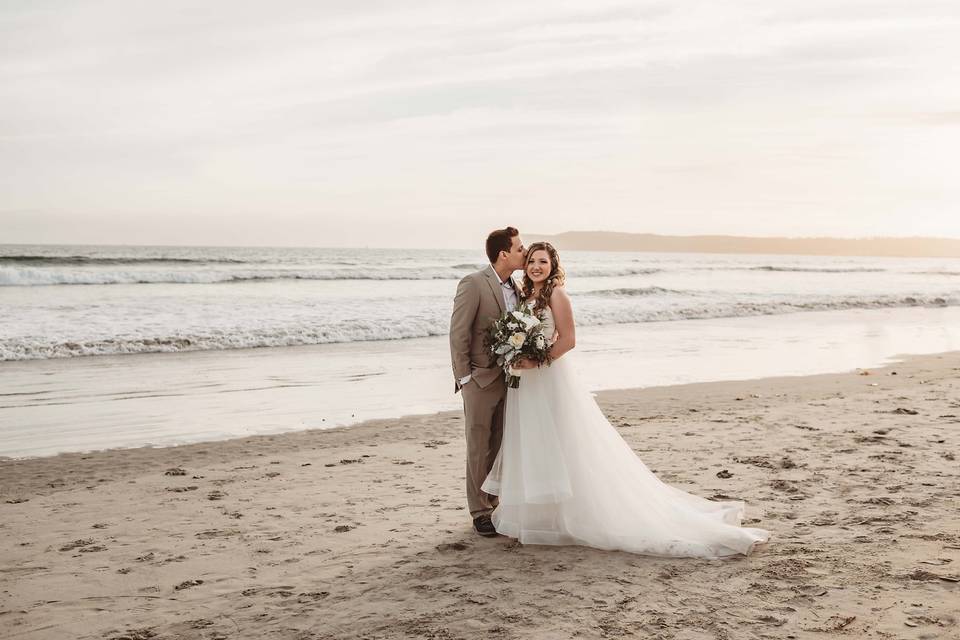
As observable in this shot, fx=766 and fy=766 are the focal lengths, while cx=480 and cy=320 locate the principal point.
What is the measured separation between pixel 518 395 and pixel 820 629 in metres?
2.13

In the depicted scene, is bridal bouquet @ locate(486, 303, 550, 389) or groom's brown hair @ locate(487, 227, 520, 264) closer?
bridal bouquet @ locate(486, 303, 550, 389)

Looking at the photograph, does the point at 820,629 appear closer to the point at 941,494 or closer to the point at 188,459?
the point at 941,494

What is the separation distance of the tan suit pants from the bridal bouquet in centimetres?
32

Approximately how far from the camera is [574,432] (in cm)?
486

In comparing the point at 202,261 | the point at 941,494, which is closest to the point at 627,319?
the point at 941,494

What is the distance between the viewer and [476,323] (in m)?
4.98

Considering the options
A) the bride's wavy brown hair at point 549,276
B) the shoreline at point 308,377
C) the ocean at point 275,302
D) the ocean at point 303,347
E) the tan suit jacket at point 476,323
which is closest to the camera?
the bride's wavy brown hair at point 549,276

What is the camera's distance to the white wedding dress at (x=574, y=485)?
4.69 metres

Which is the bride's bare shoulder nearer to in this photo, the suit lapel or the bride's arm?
the bride's arm

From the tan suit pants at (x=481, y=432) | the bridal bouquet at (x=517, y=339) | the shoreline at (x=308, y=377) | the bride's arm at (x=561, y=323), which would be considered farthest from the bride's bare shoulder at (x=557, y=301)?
the shoreline at (x=308, y=377)

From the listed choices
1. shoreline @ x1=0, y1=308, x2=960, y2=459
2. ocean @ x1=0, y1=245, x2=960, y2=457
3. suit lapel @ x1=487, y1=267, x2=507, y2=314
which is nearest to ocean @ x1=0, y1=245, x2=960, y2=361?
ocean @ x1=0, y1=245, x2=960, y2=457

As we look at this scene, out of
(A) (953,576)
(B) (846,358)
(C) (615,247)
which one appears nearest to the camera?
(A) (953,576)

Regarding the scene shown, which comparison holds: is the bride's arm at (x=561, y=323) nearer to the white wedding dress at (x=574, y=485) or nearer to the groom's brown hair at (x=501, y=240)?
the white wedding dress at (x=574, y=485)

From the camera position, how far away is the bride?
4711 mm
